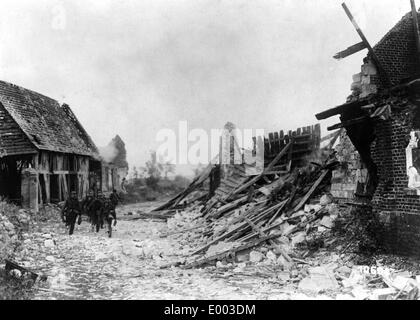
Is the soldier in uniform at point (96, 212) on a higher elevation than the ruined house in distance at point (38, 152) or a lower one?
lower

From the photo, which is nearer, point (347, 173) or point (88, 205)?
point (347, 173)

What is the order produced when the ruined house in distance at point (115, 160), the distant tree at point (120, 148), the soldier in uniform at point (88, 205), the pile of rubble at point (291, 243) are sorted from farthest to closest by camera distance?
the distant tree at point (120, 148), the ruined house in distance at point (115, 160), the soldier in uniform at point (88, 205), the pile of rubble at point (291, 243)

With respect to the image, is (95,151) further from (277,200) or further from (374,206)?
(374,206)

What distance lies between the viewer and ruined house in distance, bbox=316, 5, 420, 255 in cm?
844

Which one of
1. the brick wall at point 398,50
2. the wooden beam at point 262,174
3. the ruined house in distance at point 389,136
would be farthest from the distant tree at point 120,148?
the brick wall at point 398,50

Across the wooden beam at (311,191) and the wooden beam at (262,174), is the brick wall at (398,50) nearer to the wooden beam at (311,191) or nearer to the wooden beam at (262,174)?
the wooden beam at (311,191)

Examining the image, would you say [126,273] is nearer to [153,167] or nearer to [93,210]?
[93,210]

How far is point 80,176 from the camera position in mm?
23203

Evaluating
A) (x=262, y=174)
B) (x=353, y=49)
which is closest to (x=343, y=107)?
(x=353, y=49)

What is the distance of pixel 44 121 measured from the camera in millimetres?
21297

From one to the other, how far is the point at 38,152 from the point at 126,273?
35.9ft

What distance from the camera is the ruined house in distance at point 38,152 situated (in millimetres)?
17688

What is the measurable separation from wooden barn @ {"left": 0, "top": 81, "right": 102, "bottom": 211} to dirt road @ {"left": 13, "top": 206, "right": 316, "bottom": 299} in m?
5.01

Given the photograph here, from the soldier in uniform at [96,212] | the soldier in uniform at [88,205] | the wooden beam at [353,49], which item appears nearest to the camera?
the wooden beam at [353,49]
